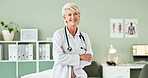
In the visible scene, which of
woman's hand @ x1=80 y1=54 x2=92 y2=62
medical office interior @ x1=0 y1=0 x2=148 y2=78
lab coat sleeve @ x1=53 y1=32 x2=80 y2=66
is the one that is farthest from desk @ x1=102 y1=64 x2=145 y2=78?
lab coat sleeve @ x1=53 y1=32 x2=80 y2=66

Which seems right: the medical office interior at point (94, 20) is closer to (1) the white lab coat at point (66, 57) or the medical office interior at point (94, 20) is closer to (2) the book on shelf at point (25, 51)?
(2) the book on shelf at point (25, 51)

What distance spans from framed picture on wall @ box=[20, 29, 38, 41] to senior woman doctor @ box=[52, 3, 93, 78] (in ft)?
8.90

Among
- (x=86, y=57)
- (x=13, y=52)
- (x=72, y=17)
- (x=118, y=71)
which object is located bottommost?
(x=118, y=71)

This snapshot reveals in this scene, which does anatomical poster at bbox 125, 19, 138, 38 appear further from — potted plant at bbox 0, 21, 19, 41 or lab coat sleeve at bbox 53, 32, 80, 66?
lab coat sleeve at bbox 53, 32, 80, 66

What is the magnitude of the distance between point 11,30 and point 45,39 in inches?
28.2

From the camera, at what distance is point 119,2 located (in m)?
5.25

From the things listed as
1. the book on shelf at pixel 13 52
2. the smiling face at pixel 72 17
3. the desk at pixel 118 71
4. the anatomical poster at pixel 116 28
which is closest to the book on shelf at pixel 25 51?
the book on shelf at pixel 13 52

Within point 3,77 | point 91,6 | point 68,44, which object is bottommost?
point 3,77

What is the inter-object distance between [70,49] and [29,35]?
2833 mm

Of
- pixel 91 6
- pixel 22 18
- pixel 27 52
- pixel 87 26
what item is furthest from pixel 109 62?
pixel 22 18

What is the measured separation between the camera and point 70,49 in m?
2.16

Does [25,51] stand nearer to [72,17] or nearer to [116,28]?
[116,28]

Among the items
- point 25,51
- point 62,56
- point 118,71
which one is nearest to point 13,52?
point 25,51

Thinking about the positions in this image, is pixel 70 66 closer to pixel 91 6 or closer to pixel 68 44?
pixel 68 44
